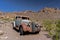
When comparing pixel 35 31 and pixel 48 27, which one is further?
pixel 48 27

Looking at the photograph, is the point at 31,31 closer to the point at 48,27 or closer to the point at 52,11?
the point at 48,27

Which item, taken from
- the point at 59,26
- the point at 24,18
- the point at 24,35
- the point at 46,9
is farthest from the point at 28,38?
the point at 46,9

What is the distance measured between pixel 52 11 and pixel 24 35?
26.2 m

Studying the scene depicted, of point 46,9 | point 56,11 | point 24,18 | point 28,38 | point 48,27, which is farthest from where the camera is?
point 46,9

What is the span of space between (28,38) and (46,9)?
30.0m

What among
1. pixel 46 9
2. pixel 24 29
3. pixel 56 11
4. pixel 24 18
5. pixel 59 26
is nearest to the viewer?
pixel 59 26

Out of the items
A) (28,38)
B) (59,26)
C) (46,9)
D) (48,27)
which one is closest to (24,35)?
(28,38)

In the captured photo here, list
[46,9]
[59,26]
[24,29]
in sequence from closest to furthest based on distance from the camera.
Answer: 1. [59,26]
2. [24,29]
3. [46,9]

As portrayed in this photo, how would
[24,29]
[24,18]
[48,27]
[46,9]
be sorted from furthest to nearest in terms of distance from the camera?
[46,9] → [24,18] → [48,27] → [24,29]

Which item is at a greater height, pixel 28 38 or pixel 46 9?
pixel 46 9

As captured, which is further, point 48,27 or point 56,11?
point 56,11

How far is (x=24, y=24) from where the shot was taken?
2003 cm

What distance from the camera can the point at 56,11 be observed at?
1726 inches

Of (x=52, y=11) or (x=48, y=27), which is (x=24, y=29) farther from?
(x=52, y=11)
